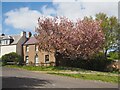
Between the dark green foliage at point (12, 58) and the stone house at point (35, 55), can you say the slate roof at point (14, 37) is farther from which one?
the dark green foliage at point (12, 58)

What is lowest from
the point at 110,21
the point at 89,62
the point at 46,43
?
the point at 89,62

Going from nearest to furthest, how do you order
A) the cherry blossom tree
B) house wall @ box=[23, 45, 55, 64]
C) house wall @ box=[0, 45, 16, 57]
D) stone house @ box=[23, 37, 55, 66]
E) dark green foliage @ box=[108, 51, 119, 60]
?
the cherry blossom tree
stone house @ box=[23, 37, 55, 66]
dark green foliage @ box=[108, 51, 119, 60]
house wall @ box=[23, 45, 55, 64]
house wall @ box=[0, 45, 16, 57]

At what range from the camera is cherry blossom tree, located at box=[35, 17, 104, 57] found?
46219 mm

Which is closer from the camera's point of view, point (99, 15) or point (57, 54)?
point (57, 54)

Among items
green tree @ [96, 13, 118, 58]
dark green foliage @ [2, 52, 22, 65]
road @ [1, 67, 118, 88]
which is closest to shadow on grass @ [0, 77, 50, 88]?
road @ [1, 67, 118, 88]

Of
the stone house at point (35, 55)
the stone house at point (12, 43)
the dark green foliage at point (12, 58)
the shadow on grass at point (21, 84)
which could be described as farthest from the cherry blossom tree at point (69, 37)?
the shadow on grass at point (21, 84)

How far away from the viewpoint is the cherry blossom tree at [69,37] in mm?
46219

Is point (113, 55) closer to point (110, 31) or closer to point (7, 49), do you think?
point (110, 31)

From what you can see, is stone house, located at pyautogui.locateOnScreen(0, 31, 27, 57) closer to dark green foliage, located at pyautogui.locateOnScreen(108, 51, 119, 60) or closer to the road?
dark green foliage, located at pyautogui.locateOnScreen(108, 51, 119, 60)

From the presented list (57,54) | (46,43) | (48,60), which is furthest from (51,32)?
(48,60)

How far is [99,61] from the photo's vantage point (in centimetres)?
5156

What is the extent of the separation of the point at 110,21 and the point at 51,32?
19.0 metres

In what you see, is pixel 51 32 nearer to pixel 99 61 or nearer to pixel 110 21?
pixel 99 61

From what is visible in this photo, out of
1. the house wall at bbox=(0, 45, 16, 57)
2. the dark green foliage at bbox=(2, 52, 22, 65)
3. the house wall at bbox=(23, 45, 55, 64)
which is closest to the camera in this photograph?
the dark green foliage at bbox=(2, 52, 22, 65)
